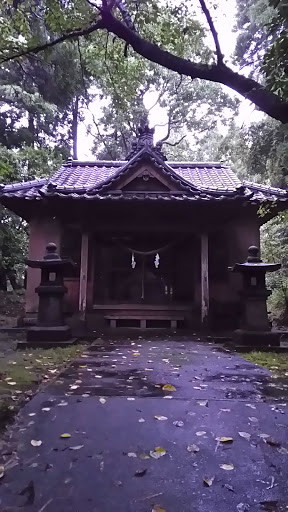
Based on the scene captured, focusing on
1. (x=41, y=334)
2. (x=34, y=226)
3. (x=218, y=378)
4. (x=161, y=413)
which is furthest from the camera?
(x=34, y=226)

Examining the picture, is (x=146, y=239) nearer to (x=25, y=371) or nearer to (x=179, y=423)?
(x=25, y=371)

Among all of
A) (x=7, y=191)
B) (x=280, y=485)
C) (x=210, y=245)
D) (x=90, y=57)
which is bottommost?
(x=280, y=485)

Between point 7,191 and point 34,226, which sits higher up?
point 7,191

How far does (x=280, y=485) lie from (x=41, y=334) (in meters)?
5.96

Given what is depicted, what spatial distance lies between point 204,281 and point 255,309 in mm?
2114

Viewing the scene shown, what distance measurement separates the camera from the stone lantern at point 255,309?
24.3 feet

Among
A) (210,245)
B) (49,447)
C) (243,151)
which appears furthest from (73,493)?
(243,151)

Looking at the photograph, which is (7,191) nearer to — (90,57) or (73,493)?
(90,57)

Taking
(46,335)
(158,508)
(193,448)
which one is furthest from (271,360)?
Result: (158,508)

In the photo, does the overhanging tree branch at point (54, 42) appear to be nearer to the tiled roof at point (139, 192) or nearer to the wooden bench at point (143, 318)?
the tiled roof at point (139, 192)

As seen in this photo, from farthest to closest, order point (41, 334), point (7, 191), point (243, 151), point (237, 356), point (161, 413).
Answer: point (243, 151) → point (7, 191) → point (41, 334) → point (237, 356) → point (161, 413)

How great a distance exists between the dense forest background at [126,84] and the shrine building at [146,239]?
128cm

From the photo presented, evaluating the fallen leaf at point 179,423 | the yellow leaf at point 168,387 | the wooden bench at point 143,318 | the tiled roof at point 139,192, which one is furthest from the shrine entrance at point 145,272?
the fallen leaf at point 179,423

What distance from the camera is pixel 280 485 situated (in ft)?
7.31
